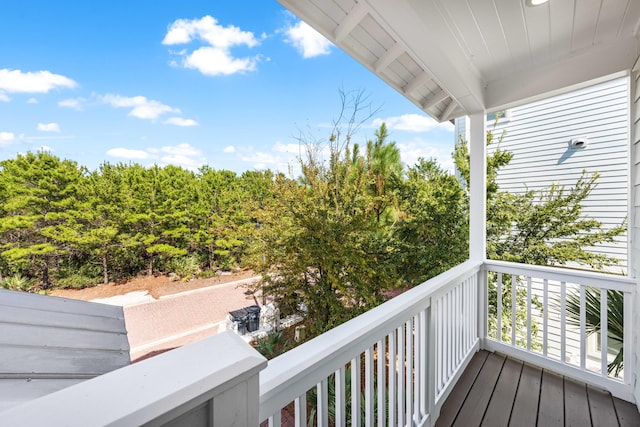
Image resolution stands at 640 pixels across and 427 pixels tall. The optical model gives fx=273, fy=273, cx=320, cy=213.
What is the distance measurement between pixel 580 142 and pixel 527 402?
3.82m

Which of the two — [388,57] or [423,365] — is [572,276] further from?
[388,57]

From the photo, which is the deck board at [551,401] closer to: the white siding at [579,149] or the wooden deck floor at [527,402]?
the wooden deck floor at [527,402]

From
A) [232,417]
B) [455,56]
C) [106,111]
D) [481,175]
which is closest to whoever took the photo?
[232,417]

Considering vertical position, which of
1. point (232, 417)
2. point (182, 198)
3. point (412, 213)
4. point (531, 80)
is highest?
point (531, 80)

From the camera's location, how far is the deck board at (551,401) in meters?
1.67

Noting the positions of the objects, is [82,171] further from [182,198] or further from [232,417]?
[232,417]

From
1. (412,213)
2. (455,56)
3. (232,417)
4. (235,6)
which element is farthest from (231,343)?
(235,6)

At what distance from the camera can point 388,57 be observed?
1812 mm

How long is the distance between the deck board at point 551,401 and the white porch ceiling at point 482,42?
2216 mm

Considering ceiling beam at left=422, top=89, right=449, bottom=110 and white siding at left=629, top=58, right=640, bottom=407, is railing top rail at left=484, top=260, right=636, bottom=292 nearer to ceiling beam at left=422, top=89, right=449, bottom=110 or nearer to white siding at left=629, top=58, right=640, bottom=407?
white siding at left=629, top=58, right=640, bottom=407

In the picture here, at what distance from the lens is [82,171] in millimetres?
3066

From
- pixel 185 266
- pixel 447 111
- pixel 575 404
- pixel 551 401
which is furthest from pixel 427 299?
pixel 185 266

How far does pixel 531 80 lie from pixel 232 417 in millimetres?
2953

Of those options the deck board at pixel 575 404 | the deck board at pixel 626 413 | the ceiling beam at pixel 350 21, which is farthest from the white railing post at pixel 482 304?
the ceiling beam at pixel 350 21
